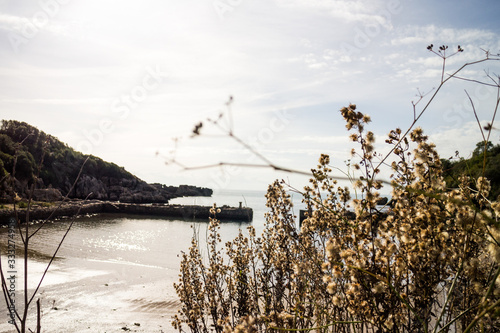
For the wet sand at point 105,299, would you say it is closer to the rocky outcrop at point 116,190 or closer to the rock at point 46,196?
the rock at point 46,196

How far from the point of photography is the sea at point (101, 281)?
941 centimetres

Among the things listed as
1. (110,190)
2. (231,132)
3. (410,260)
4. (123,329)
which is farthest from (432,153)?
(110,190)

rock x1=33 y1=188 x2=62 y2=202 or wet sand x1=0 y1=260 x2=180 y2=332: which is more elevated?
rock x1=33 y1=188 x2=62 y2=202

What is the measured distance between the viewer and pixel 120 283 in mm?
14055

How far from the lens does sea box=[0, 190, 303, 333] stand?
Answer: 30.9ft

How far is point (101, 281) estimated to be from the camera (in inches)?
552

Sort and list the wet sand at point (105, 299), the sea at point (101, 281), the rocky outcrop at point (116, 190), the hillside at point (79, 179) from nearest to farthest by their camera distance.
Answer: the wet sand at point (105, 299) < the sea at point (101, 281) < the hillside at point (79, 179) < the rocky outcrop at point (116, 190)

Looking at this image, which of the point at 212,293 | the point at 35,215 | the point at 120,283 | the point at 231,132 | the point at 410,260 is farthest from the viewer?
the point at 35,215

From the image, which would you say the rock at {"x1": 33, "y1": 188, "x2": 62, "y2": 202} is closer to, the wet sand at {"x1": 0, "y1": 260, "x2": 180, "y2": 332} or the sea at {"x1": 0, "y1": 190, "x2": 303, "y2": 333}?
the sea at {"x1": 0, "y1": 190, "x2": 303, "y2": 333}

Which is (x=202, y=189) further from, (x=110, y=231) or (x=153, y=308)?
(x=153, y=308)

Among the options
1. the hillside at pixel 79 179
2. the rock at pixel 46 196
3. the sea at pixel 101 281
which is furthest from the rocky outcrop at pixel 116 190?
the sea at pixel 101 281

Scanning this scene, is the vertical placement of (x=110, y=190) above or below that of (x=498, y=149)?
below

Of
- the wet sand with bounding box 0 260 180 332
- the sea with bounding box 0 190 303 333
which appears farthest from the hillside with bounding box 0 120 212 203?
the wet sand with bounding box 0 260 180 332

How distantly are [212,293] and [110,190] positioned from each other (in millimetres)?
70015
